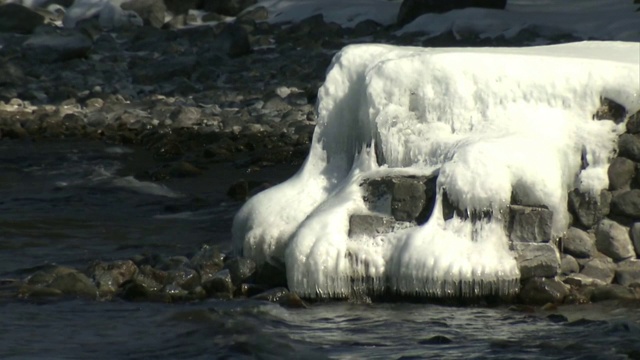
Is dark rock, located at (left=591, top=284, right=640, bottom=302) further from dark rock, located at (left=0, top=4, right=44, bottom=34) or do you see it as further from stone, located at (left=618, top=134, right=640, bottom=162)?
dark rock, located at (left=0, top=4, right=44, bottom=34)

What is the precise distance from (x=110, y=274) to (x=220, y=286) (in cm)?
76

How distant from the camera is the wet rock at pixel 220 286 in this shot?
8.54 m

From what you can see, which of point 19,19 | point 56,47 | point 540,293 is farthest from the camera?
point 19,19

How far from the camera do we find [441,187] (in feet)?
26.8

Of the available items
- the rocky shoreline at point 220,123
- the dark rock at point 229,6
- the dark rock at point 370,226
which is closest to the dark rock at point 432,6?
the rocky shoreline at point 220,123

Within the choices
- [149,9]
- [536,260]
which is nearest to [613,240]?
[536,260]

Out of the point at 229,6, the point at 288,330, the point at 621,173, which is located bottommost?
the point at 288,330

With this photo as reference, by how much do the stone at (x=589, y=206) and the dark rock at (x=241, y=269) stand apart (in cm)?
185

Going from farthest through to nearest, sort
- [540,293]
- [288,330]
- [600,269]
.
Answer: [600,269], [540,293], [288,330]

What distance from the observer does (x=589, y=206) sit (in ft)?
27.2

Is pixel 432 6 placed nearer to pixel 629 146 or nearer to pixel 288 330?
pixel 629 146

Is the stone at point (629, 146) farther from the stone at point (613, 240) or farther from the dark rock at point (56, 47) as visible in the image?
the dark rock at point (56, 47)

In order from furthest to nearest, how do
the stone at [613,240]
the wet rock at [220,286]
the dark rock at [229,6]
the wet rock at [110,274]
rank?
the dark rock at [229,6]
the wet rock at [110,274]
the wet rock at [220,286]
the stone at [613,240]

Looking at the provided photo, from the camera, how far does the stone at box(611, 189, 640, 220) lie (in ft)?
27.0
